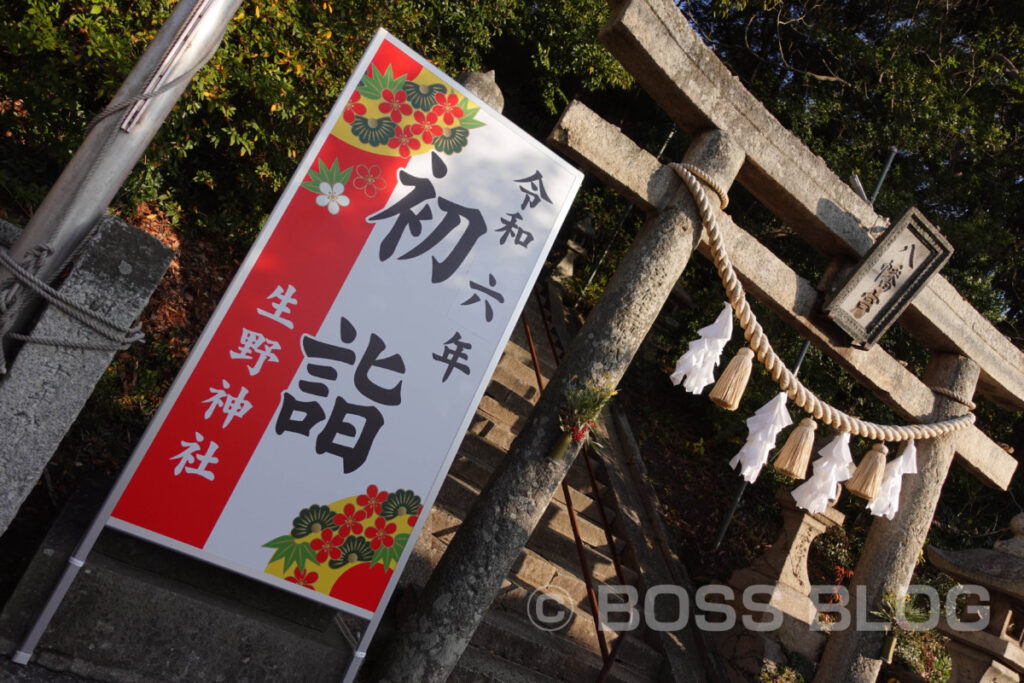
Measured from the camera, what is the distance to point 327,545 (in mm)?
3234

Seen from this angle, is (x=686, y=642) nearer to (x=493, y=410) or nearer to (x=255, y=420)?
(x=493, y=410)

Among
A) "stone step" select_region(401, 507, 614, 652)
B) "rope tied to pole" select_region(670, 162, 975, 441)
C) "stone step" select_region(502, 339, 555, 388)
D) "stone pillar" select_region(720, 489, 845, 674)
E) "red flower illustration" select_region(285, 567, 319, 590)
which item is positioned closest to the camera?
"red flower illustration" select_region(285, 567, 319, 590)

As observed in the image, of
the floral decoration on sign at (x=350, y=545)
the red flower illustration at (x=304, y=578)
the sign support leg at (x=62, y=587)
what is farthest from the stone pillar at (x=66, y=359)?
the red flower illustration at (x=304, y=578)

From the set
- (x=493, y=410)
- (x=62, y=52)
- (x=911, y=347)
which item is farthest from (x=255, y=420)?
(x=911, y=347)

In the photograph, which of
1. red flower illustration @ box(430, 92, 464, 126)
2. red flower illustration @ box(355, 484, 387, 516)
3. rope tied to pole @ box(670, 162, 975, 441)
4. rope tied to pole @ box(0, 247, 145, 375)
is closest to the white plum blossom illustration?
red flower illustration @ box(430, 92, 464, 126)

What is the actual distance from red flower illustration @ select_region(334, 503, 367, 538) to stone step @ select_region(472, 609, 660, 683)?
1.81 metres

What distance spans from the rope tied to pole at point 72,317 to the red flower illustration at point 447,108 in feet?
5.82

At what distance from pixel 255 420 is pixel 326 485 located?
44 centimetres

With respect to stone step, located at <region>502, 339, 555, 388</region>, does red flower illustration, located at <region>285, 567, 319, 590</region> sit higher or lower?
lower

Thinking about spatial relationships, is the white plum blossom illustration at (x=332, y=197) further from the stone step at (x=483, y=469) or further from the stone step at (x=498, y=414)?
the stone step at (x=498, y=414)

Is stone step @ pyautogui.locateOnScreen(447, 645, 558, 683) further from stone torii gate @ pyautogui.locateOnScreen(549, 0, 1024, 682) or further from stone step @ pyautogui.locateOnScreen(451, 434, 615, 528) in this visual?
stone torii gate @ pyautogui.locateOnScreen(549, 0, 1024, 682)

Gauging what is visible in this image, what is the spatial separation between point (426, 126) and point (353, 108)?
1.21ft

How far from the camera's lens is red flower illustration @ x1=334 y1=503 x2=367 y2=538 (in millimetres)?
3256

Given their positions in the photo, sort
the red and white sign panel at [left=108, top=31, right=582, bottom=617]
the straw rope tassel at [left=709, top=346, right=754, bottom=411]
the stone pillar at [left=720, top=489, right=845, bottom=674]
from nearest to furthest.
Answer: the red and white sign panel at [left=108, top=31, right=582, bottom=617] → the straw rope tassel at [left=709, top=346, right=754, bottom=411] → the stone pillar at [left=720, top=489, right=845, bottom=674]
